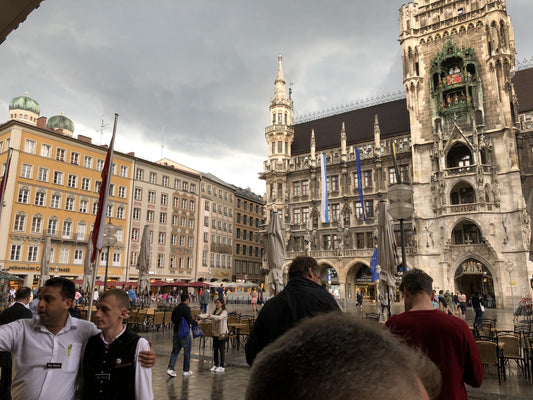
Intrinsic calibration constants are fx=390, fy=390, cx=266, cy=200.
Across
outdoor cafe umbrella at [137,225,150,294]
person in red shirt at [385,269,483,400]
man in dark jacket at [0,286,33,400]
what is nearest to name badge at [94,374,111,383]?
person in red shirt at [385,269,483,400]

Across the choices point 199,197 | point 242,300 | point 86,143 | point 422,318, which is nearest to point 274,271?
point 422,318

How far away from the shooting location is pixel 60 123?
180ft

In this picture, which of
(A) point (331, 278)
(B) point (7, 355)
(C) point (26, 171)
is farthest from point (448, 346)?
(C) point (26, 171)

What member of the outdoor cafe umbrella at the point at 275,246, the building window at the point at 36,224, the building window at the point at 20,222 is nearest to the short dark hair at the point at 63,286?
the outdoor cafe umbrella at the point at 275,246

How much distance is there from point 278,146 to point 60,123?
106 feet

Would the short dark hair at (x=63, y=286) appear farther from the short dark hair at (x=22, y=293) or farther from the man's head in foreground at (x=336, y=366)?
the short dark hair at (x=22, y=293)

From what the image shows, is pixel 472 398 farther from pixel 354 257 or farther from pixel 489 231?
pixel 354 257

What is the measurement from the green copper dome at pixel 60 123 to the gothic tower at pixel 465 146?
1793 inches

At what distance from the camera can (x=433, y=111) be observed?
3559 centimetres

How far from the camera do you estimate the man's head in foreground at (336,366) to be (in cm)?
70

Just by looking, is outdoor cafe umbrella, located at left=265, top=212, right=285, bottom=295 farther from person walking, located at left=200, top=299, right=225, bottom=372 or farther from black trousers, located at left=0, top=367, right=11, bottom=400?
black trousers, located at left=0, top=367, right=11, bottom=400

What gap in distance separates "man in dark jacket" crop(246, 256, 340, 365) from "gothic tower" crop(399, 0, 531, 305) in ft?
102

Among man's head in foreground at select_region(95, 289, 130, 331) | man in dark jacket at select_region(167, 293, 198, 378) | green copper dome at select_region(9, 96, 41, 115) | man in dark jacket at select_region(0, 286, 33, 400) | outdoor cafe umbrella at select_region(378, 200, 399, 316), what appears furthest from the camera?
green copper dome at select_region(9, 96, 41, 115)

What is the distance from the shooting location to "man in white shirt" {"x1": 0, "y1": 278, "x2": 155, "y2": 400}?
279 cm
